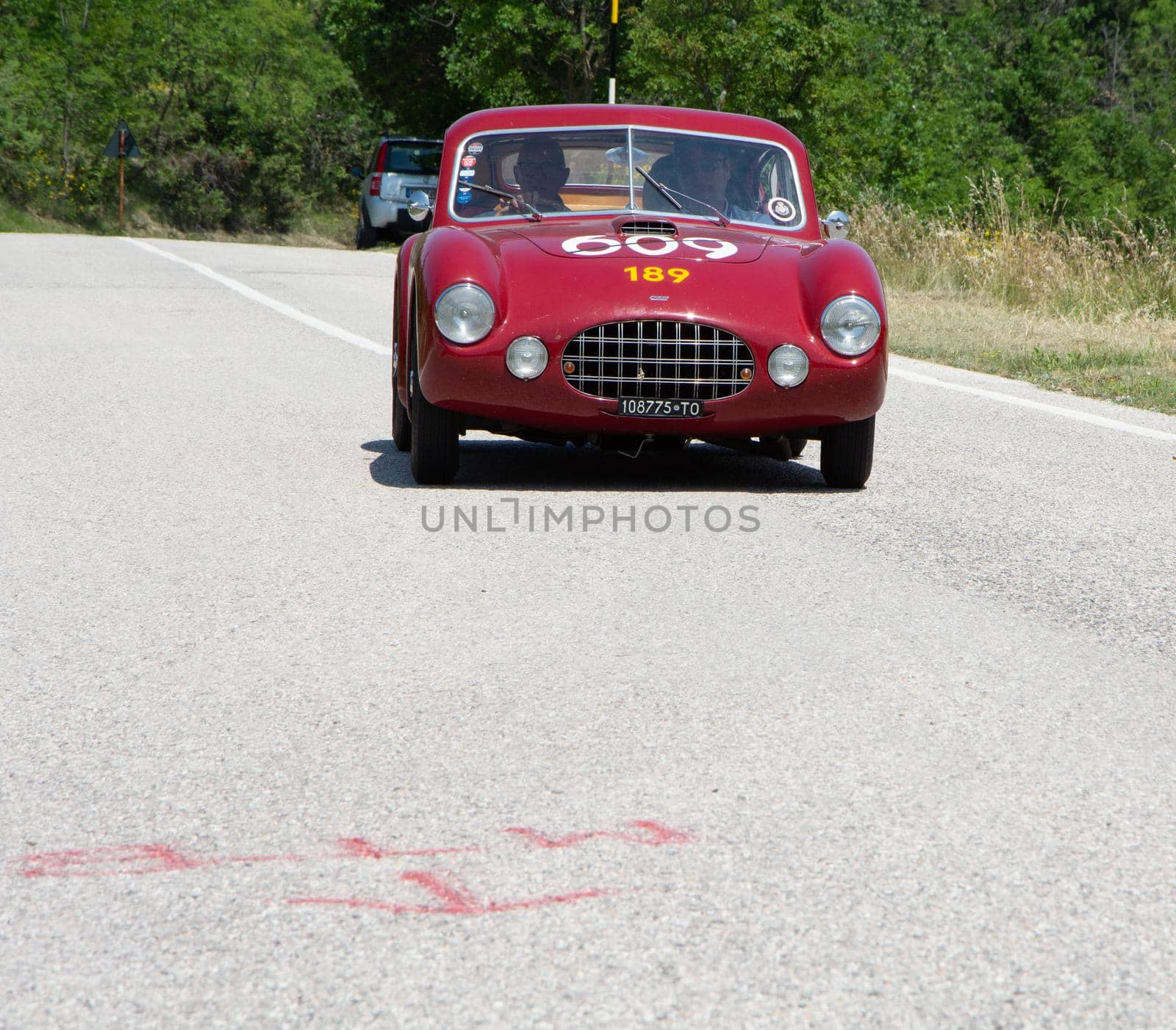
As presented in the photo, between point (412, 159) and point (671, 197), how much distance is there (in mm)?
20734

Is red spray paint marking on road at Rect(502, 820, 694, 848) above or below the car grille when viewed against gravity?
below

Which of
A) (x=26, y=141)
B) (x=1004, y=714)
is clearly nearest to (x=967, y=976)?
(x=1004, y=714)

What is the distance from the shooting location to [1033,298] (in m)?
15.5

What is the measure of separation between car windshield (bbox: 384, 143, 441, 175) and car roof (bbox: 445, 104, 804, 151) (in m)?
19.7

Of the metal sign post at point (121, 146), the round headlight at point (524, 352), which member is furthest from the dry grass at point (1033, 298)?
the metal sign post at point (121, 146)

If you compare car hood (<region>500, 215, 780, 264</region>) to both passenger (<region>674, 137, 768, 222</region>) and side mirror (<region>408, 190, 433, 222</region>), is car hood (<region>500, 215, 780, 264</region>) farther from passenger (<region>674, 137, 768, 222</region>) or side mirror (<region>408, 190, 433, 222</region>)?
side mirror (<region>408, 190, 433, 222</region>)

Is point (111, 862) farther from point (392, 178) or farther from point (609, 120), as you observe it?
point (392, 178)

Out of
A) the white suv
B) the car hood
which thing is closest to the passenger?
the car hood

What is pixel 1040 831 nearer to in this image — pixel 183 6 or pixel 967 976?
pixel 967 976

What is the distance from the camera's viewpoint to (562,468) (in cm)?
702

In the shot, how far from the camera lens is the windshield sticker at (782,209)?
7430 millimetres

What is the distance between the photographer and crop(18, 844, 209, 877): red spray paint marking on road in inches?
110

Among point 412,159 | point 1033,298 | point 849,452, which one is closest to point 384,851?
point 849,452

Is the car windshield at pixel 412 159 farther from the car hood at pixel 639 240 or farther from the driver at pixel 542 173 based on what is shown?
the car hood at pixel 639 240
